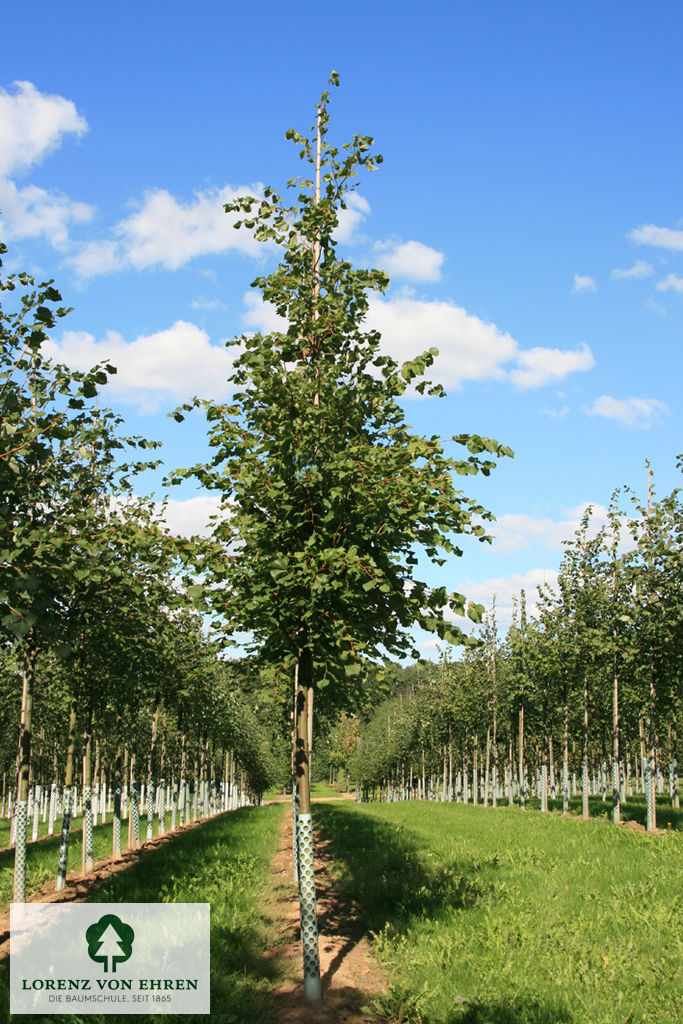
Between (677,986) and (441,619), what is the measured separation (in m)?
4.78

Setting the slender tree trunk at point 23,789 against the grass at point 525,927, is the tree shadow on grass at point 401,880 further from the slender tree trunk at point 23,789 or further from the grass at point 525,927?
the slender tree trunk at point 23,789

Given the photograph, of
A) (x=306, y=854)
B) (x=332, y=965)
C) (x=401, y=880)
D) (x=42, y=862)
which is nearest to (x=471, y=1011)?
(x=306, y=854)

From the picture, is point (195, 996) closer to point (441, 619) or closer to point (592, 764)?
point (441, 619)

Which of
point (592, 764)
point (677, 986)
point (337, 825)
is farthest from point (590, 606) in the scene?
point (592, 764)

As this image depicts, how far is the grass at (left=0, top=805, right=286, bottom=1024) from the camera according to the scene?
7719mm

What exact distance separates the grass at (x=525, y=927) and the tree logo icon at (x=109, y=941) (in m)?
3.36

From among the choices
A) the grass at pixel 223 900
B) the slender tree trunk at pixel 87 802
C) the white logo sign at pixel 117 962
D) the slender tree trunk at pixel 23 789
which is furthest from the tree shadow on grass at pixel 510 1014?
the slender tree trunk at pixel 87 802

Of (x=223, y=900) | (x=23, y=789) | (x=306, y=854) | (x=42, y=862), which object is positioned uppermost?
(x=306, y=854)

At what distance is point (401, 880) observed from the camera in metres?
12.8

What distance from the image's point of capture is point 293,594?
28.2 feet

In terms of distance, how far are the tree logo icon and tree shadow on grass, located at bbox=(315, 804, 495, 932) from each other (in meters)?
3.51

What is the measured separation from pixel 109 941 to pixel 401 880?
17.8 feet

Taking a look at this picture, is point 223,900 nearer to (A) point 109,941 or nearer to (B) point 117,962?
(A) point 109,941

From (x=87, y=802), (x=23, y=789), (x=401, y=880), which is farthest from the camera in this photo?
(x=87, y=802)
